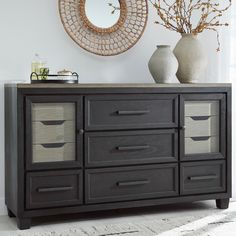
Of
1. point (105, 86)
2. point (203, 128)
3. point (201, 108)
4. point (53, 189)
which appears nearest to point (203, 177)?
point (203, 128)

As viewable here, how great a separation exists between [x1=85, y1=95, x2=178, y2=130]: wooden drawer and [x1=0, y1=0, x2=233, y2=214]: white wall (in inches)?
19.3

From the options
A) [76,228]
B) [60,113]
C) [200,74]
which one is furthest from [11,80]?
[200,74]

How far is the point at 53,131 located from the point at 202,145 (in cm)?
103

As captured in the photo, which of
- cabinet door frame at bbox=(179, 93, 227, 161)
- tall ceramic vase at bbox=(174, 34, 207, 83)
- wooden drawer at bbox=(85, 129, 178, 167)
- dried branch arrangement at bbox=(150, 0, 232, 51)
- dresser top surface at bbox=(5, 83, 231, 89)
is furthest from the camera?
dried branch arrangement at bbox=(150, 0, 232, 51)

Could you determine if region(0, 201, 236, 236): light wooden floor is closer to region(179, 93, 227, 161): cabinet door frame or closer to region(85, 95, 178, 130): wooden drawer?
region(179, 93, 227, 161): cabinet door frame

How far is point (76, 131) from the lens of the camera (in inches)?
136

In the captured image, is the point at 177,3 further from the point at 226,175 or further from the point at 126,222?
the point at 126,222

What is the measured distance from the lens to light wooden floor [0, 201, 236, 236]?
3.30 m

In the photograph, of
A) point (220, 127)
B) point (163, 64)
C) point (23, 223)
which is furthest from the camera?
point (220, 127)

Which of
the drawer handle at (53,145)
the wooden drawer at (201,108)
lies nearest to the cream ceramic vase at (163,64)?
the wooden drawer at (201,108)

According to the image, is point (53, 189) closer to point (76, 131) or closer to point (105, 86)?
point (76, 131)

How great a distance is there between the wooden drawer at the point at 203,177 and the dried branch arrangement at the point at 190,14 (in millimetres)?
911

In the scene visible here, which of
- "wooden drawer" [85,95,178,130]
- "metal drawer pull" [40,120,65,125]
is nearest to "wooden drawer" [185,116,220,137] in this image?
"wooden drawer" [85,95,178,130]

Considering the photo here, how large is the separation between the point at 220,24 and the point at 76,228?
1.84 m
